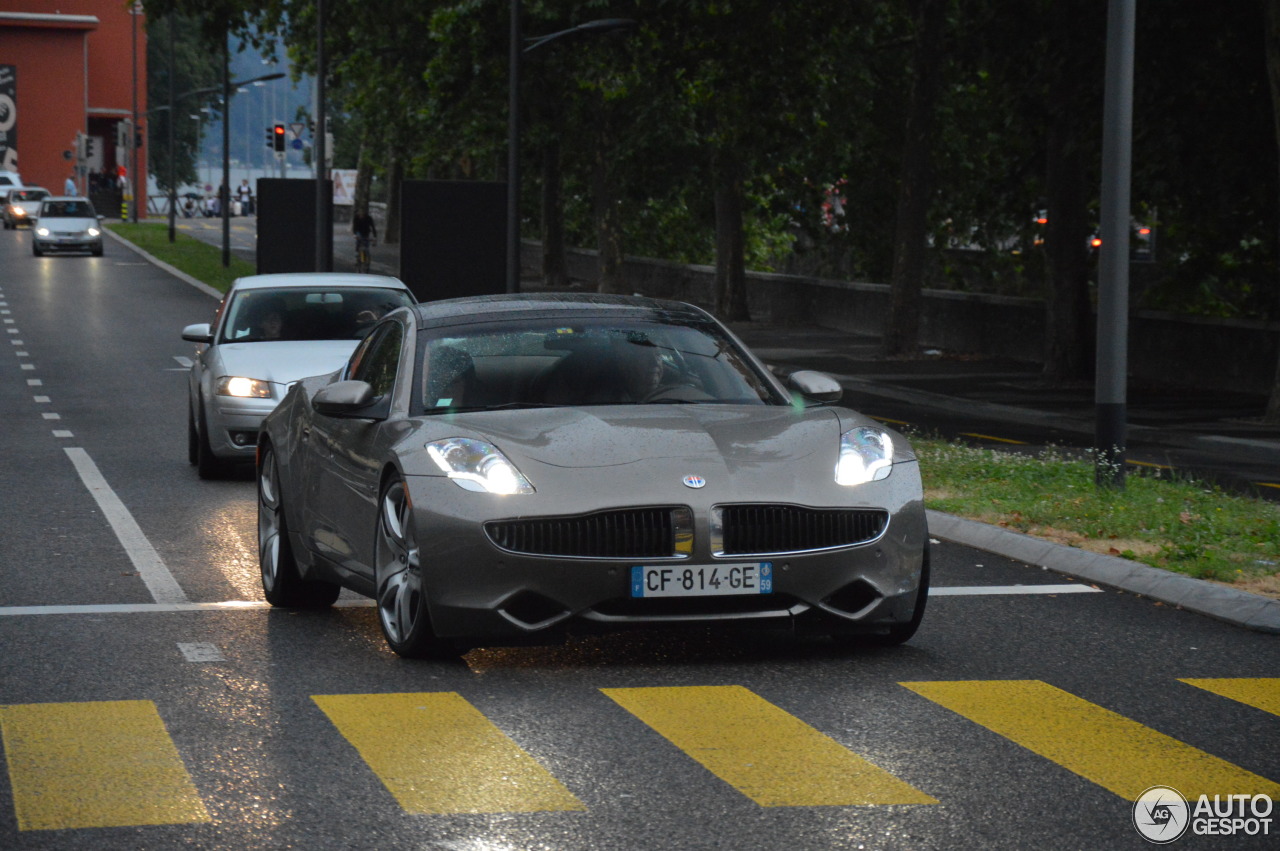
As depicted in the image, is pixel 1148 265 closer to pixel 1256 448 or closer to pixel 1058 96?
pixel 1058 96

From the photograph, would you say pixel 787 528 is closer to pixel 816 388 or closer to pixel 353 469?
pixel 816 388

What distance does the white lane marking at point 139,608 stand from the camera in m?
8.91

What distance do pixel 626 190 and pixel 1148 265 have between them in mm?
12838

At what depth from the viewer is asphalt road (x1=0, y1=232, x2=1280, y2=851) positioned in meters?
5.41

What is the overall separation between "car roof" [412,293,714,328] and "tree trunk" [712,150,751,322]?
31.5m

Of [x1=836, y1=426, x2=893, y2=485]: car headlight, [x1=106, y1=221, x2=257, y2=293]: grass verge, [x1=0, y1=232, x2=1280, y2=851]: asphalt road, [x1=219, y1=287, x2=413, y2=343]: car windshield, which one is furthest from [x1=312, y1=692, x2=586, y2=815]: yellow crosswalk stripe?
[x1=106, y1=221, x2=257, y2=293]: grass verge

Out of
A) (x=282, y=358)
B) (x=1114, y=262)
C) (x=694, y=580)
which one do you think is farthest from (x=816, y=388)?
(x=282, y=358)

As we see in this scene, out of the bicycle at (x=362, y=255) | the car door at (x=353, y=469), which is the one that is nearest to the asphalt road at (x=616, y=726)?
the car door at (x=353, y=469)

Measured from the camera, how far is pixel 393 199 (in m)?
69.9

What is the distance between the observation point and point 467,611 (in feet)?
24.2

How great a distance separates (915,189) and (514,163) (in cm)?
608

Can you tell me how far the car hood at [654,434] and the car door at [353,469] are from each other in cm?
50

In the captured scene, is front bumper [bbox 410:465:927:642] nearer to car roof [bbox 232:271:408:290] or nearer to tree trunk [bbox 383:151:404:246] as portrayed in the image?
car roof [bbox 232:271:408:290]

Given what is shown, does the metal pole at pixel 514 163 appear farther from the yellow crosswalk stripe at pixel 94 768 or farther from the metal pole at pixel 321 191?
the yellow crosswalk stripe at pixel 94 768
